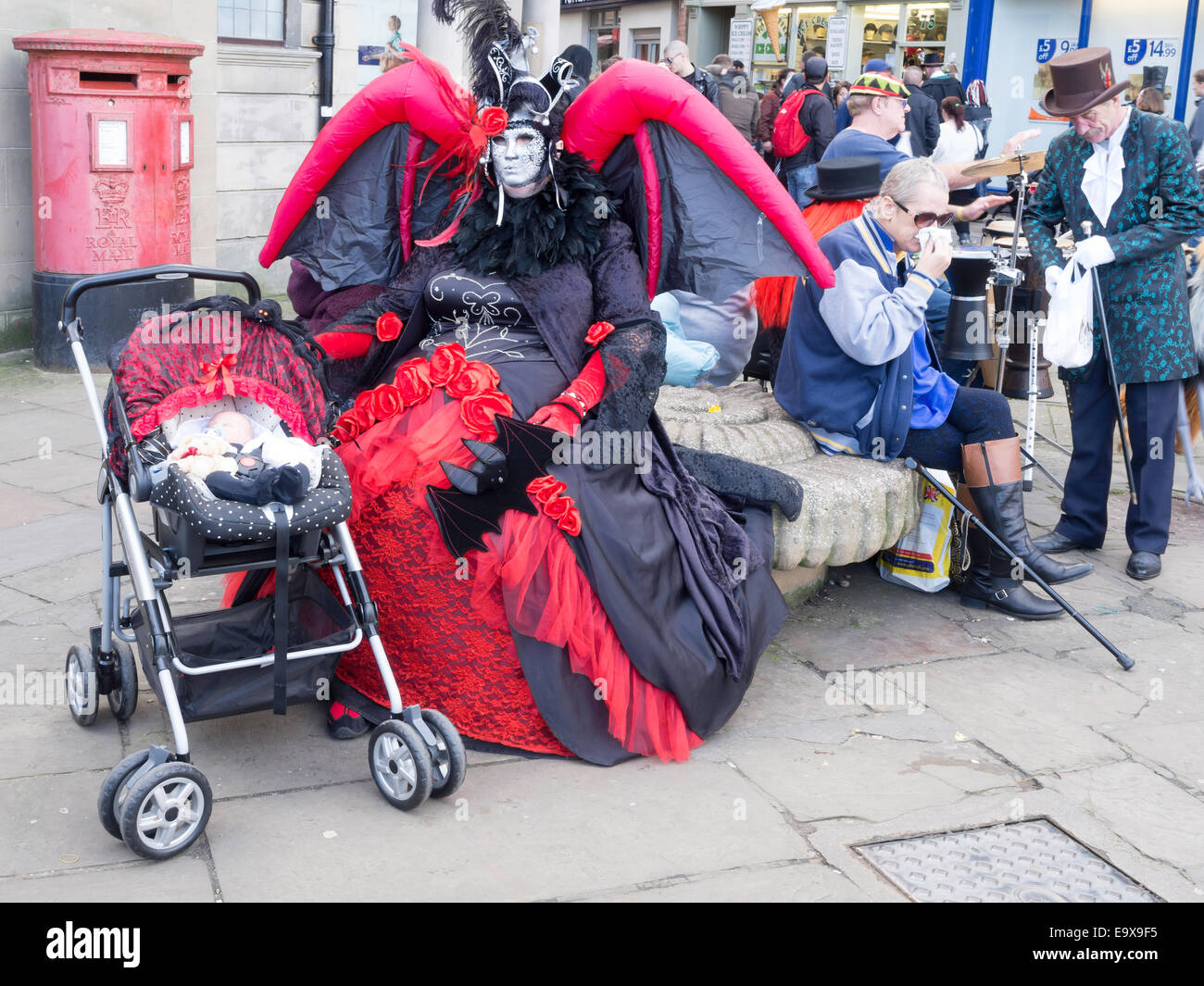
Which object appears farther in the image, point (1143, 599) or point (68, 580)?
point (1143, 599)

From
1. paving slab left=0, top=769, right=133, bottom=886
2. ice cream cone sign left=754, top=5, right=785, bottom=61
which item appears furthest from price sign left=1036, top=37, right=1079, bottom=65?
paving slab left=0, top=769, right=133, bottom=886

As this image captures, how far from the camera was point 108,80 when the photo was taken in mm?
7129

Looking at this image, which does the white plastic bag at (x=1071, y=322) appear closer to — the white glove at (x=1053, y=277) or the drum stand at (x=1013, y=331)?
the white glove at (x=1053, y=277)

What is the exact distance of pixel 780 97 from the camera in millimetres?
12875

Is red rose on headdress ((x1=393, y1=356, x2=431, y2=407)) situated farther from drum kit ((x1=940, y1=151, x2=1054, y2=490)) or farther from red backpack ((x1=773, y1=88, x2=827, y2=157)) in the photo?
red backpack ((x1=773, y1=88, x2=827, y2=157))

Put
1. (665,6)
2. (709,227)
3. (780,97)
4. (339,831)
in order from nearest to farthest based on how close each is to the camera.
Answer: (339,831)
(709,227)
(780,97)
(665,6)

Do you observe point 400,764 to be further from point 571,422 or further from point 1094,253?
point 1094,253

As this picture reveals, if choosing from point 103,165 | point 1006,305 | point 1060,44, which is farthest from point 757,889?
point 1060,44

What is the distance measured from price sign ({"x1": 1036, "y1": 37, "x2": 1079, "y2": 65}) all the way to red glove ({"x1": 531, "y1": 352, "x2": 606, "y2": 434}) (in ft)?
55.3

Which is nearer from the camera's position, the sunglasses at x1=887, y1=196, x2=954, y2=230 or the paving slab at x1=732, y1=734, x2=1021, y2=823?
the paving slab at x1=732, y1=734, x2=1021, y2=823

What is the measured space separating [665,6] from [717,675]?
23159mm

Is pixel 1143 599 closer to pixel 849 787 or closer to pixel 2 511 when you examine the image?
pixel 849 787

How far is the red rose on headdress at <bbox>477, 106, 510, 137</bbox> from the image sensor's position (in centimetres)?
362
